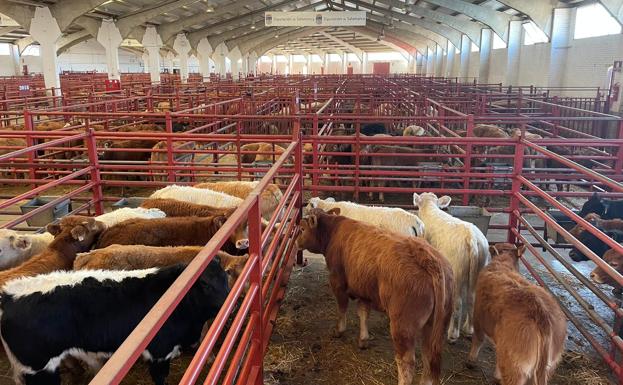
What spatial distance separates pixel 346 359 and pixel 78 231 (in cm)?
231

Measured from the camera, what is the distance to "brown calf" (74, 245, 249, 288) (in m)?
3.48

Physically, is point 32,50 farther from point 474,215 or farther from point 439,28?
point 474,215

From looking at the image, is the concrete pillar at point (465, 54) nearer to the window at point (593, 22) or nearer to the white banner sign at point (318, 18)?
the white banner sign at point (318, 18)

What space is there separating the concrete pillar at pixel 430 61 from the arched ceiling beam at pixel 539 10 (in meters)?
23.7

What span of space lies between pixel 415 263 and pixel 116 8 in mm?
19136

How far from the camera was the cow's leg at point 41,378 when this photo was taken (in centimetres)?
279

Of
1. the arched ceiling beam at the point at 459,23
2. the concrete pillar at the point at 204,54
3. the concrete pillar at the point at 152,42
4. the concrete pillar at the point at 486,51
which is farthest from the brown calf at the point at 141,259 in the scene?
the concrete pillar at the point at 204,54

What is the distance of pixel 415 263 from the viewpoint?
3.20 metres

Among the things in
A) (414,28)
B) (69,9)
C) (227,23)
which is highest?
(414,28)

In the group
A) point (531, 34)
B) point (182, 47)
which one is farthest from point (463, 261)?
point (182, 47)

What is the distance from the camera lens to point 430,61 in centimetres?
4294

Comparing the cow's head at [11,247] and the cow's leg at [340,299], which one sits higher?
the cow's head at [11,247]

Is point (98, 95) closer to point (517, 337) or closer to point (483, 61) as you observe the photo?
point (517, 337)

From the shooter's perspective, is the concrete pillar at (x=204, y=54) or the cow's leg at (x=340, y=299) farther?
the concrete pillar at (x=204, y=54)
